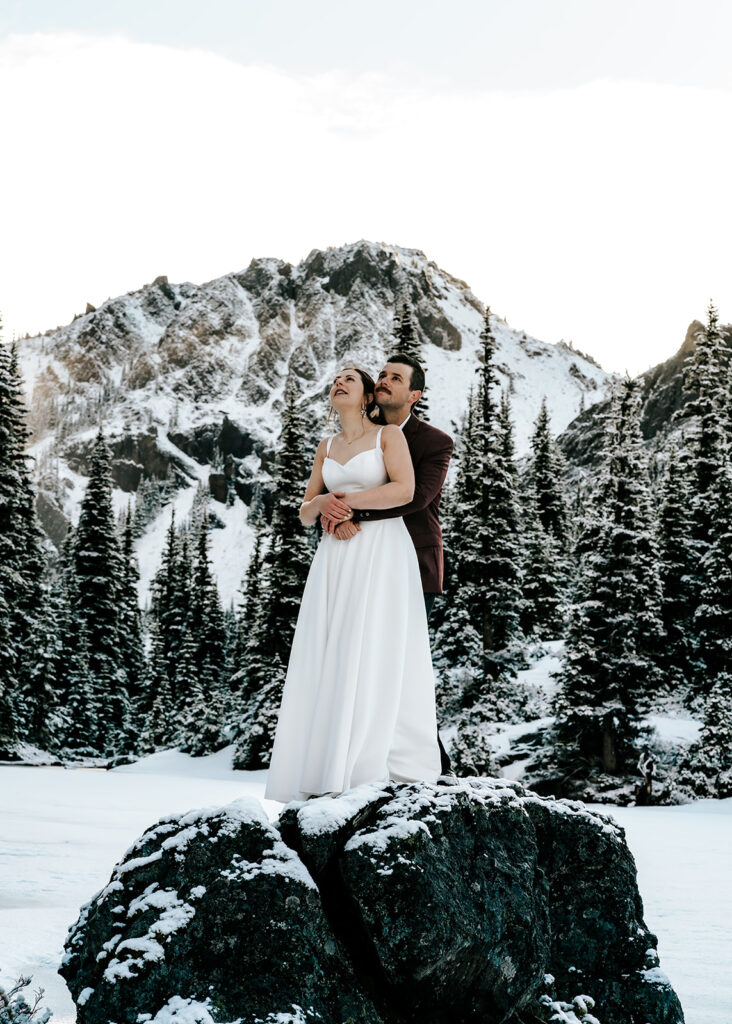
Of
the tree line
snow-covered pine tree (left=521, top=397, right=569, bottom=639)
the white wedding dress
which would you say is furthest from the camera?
snow-covered pine tree (left=521, top=397, right=569, bottom=639)

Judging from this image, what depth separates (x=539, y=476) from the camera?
2000 inches

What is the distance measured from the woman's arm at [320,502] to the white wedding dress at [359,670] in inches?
5.2

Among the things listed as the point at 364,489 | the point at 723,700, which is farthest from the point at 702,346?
Result: the point at 364,489

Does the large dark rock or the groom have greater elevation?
the groom

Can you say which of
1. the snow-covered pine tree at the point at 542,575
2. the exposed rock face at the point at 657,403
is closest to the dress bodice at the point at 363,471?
the snow-covered pine tree at the point at 542,575

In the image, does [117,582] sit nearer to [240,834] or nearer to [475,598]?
[475,598]

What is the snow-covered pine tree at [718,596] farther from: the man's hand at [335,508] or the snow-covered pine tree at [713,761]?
the man's hand at [335,508]

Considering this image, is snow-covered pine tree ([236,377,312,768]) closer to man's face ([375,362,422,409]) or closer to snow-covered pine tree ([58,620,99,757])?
snow-covered pine tree ([58,620,99,757])

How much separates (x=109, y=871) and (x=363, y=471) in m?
4.35

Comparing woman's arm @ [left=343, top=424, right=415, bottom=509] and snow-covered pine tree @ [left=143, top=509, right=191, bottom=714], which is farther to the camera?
snow-covered pine tree @ [left=143, top=509, right=191, bottom=714]

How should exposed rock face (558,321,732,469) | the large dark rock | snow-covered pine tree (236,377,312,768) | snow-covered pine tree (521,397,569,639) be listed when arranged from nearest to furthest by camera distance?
the large dark rock
snow-covered pine tree (236,377,312,768)
snow-covered pine tree (521,397,569,639)
exposed rock face (558,321,732,469)

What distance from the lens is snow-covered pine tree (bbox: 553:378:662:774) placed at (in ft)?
78.5

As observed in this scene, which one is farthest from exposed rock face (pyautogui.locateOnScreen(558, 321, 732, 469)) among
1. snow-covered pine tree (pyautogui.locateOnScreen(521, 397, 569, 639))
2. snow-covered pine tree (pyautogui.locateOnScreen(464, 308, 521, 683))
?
snow-covered pine tree (pyautogui.locateOnScreen(464, 308, 521, 683))

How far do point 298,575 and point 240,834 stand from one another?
25.6 m
